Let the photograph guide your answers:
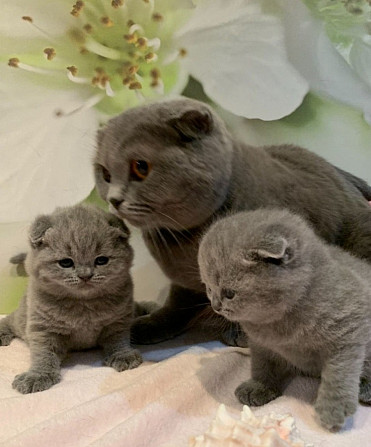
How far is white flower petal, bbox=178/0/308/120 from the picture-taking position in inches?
57.8

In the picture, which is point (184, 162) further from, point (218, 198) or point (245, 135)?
point (245, 135)

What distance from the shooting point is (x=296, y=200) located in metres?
1.16

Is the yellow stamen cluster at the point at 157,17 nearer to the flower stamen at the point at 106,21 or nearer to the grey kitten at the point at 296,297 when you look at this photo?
the flower stamen at the point at 106,21

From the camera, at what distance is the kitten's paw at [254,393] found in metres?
0.94

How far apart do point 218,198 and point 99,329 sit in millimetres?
398

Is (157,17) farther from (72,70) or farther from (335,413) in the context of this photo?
(335,413)

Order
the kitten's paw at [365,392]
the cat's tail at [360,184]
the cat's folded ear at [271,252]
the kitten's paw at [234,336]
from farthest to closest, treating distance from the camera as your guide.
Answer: the cat's tail at [360,184]
the kitten's paw at [234,336]
the kitten's paw at [365,392]
the cat's folded ear at [271,252]

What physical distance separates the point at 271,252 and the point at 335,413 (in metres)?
0.29

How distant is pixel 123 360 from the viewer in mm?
1111

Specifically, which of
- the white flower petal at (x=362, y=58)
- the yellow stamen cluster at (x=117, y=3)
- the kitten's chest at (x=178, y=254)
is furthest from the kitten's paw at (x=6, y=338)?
the white flower petal at (x=362, y=58)

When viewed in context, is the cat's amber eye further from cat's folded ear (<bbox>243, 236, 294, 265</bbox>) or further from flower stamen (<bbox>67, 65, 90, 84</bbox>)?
flower stamen (<bbox>67, 65, 90, 84</bbox>)

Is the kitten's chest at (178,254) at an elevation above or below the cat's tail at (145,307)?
above

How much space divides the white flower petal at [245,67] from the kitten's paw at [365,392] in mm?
812

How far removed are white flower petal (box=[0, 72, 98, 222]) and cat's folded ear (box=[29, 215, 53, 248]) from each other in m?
0.39
